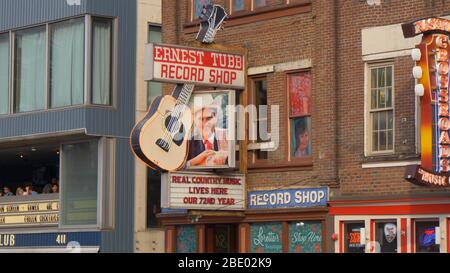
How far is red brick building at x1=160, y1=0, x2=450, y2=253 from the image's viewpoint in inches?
715

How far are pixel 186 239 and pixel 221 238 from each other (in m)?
1.08

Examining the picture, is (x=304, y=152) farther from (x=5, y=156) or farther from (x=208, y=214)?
(x=5, y=156)

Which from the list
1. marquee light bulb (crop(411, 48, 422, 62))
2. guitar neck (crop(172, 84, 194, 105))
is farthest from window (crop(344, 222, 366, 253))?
guitar neck (crop(172, 84, 194, 105))

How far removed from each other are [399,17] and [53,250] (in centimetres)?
1302

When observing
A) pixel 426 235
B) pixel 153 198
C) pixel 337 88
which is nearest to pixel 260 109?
pixel 337 88

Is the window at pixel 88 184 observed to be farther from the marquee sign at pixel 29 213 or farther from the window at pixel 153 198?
the window at pixel 153 198

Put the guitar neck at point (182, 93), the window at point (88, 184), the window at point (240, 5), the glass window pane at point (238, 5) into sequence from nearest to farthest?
the guitar neck at point (182, 93) → the window at point (240, 5) → the glass window pane at point (238, 5) → the window at point (88, 184)

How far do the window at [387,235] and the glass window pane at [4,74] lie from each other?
14176 millimetres

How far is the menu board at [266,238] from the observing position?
67.9ft

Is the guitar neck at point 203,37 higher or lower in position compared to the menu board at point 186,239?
higher

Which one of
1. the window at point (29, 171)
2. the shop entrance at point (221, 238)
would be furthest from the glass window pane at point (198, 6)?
the window at point (29, 171)
